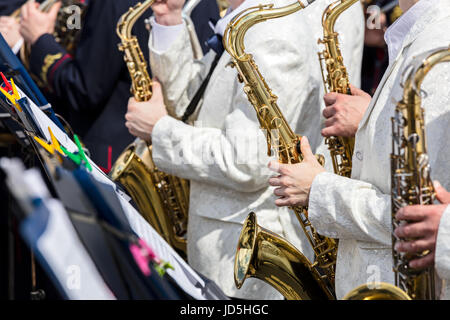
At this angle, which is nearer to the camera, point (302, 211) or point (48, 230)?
point (48, 230)

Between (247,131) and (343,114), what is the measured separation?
0.32m

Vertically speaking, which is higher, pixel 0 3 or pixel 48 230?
pixel 0 3

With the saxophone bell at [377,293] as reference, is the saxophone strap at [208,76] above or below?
above

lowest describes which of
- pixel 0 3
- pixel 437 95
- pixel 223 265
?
pixel 223 265

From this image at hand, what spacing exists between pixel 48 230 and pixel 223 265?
1367mm

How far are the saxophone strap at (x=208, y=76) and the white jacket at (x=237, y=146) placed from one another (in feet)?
0.40

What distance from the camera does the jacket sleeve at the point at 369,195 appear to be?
147 centimetres

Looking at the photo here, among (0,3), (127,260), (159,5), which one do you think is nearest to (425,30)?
(127,260)

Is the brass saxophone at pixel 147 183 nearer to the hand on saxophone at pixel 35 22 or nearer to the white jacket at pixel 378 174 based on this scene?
the hand on saxophone at pixel 35 22

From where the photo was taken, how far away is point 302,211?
2061mm

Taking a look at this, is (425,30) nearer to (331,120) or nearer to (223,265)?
→ (331,120)

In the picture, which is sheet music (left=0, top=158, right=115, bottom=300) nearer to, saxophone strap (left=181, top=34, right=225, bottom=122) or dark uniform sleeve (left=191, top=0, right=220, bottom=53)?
saxophone strap (left=181, top=34, right=225, bottom=122)

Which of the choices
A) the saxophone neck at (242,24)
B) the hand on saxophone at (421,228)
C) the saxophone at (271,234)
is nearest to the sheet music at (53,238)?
the hand on saxophone at (421,228)

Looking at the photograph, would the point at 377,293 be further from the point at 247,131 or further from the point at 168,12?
the point at 168,12
